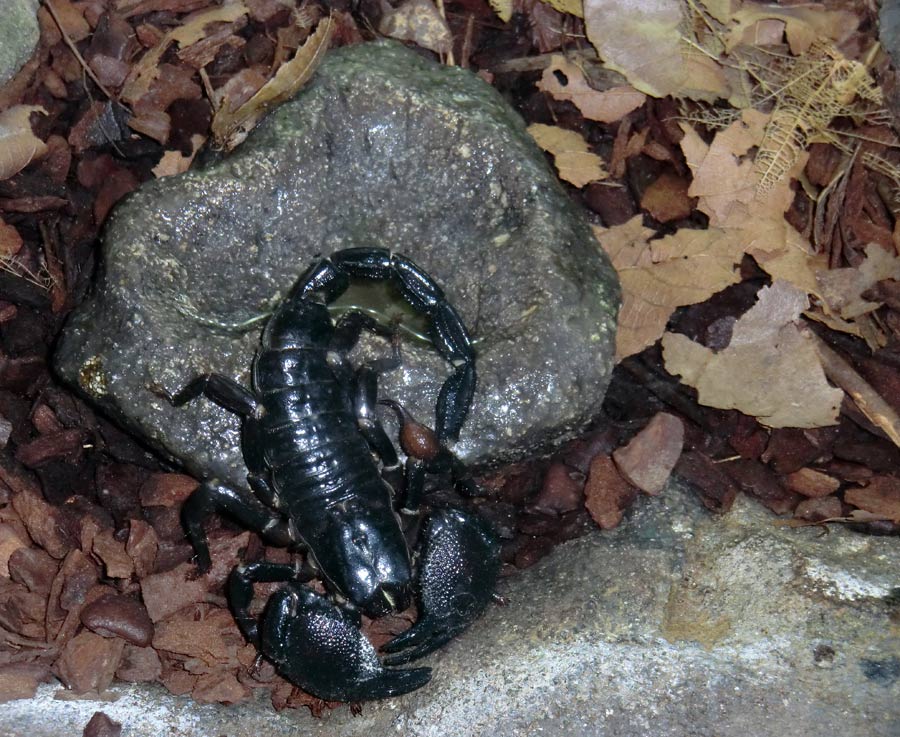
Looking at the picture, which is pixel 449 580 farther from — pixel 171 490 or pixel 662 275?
pixel 662 275

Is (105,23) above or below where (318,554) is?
above

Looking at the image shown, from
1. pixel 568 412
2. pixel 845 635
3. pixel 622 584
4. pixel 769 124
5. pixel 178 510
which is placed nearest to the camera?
pixel 845 635

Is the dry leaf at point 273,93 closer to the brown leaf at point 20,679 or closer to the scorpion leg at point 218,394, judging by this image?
the scorpion leg at point 218,394

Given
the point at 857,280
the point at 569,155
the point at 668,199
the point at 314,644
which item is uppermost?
the point at 569,155

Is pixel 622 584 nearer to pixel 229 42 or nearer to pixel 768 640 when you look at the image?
pixel 768 640

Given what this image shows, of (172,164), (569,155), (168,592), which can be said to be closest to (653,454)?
(569,155)

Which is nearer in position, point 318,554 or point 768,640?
point 768,640

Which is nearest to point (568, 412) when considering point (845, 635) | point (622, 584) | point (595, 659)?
point (622, 584)
